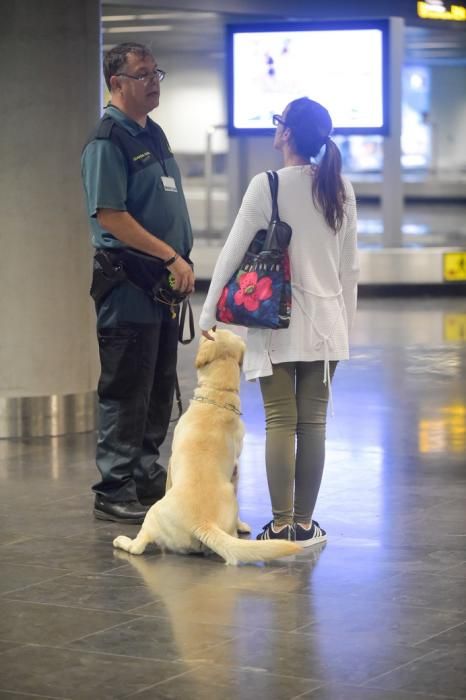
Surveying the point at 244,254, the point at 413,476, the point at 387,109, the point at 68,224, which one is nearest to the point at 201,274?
the point at 387,109

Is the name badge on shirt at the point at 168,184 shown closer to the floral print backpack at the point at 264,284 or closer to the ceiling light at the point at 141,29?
the floral print backpack at the point at 264,284

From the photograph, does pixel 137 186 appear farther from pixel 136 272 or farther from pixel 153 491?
pixel 153 491

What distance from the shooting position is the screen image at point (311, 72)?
15.7 meters

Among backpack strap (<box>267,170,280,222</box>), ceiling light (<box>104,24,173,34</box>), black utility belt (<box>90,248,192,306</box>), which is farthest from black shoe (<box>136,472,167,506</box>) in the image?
ceiling light (<box>104,24,173,34</box>)

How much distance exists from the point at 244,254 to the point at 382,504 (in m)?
1.45

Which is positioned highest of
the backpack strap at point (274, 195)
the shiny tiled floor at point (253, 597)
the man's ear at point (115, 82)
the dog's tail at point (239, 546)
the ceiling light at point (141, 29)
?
the ceiling light at point (141, 29)

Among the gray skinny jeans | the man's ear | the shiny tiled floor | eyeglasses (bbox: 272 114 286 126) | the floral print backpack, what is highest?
the man's ear

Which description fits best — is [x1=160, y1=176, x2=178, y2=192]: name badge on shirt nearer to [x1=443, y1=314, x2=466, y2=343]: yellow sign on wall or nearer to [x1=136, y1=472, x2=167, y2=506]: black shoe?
[x1=136, y1=472, x2=167, y2=506]: black shoe

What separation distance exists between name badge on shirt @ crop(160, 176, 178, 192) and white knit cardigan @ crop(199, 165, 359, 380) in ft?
2.09

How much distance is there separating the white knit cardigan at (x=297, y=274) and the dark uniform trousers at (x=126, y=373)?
0.57m

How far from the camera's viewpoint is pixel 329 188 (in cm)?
480

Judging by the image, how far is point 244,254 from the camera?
4824 mm

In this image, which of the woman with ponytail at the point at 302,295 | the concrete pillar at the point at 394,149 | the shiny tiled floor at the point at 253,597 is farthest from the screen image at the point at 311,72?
the woman with ponytail at the point at 302,295

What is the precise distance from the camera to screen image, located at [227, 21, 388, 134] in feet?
51.6
